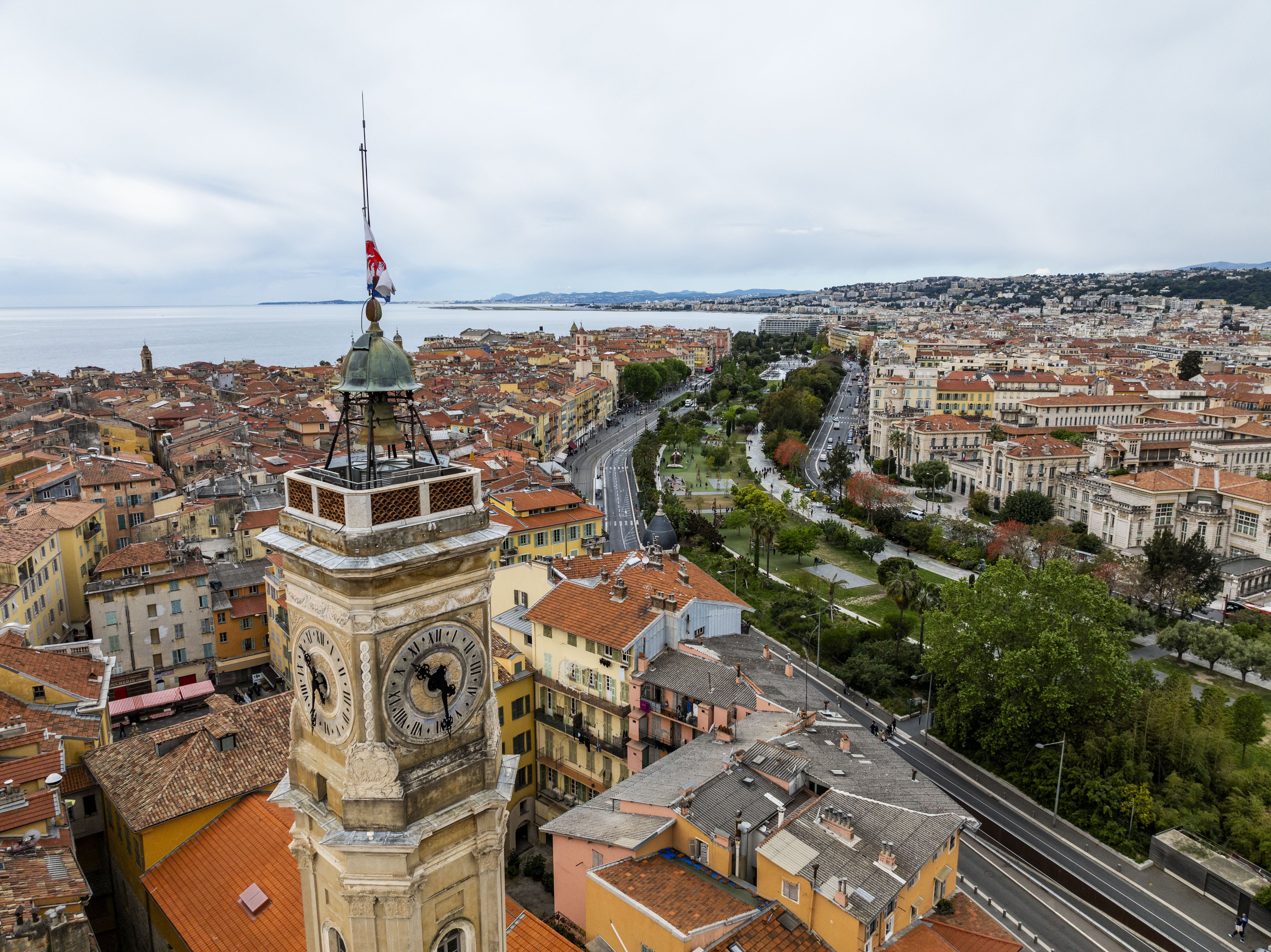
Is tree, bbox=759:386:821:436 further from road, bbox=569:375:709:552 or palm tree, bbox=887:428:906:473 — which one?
road, bbox=569:375:709:552

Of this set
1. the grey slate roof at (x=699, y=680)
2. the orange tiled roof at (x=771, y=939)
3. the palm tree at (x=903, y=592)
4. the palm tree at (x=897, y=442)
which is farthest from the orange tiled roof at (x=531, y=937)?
the palm tree at (x=897, y=442)

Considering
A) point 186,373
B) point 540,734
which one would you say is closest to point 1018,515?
point 540,734

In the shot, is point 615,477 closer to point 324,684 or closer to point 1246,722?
point 1246,722

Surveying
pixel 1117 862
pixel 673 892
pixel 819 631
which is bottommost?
pixel 1117 862

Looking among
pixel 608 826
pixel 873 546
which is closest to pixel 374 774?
pixel 608 826

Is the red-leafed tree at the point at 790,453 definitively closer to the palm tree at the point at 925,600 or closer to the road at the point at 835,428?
the road at the point at 835,428

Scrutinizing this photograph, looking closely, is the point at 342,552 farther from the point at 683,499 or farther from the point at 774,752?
the point at 683,499

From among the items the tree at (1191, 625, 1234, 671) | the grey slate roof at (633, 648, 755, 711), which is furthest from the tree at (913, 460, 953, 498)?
the grey slate roof at (633, 648, 755, 711)
